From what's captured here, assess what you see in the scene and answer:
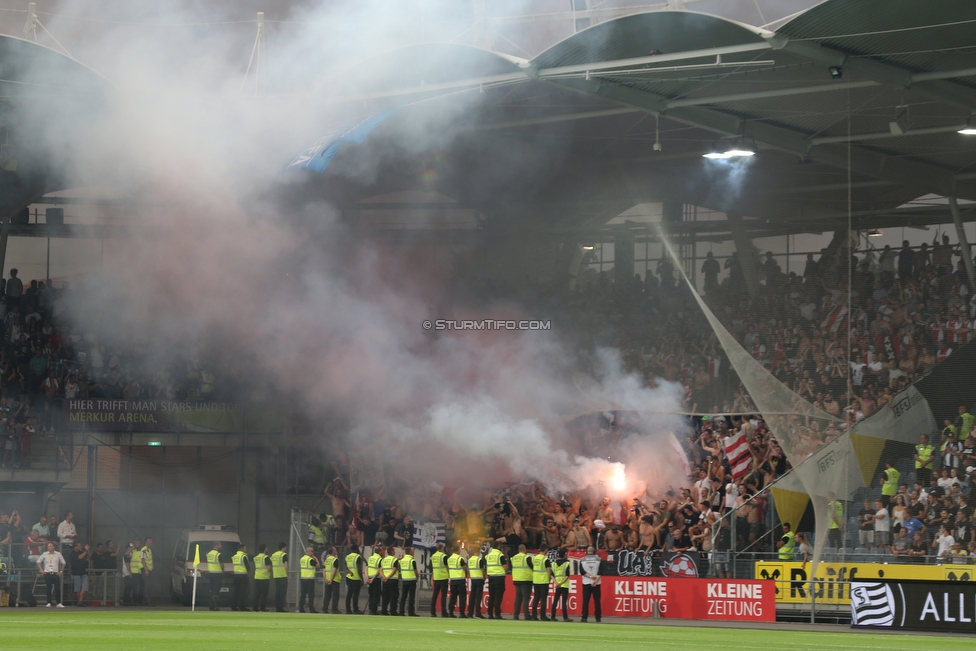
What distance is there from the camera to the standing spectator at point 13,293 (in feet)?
92.9

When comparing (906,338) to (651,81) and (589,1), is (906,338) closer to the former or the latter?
(651,81)

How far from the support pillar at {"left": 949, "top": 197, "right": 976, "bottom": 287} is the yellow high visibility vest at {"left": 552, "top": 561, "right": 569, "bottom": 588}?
8.90m

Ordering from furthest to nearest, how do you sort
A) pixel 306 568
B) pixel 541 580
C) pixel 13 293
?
pixel 13 293 → pixel 306 568 → pixel 541 580

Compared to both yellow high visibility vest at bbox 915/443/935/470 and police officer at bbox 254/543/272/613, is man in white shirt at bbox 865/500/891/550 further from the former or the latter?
police officer at bbox 254/543/272/613

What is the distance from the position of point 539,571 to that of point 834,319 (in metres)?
6.74

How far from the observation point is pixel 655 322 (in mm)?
25188

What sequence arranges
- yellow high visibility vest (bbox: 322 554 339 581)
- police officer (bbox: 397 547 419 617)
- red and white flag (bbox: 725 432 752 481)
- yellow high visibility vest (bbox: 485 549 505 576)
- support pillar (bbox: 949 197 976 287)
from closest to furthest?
yellow high visibility vest (bbox: 485 549 505 576) < police officer (bbox: 397 547 419 617) < yellow high visibility vest (bbox: 322 554 339 581) < red and white flag (bbox: 725 432 752 481) < support pillar (bbox: 949 197 976 287)

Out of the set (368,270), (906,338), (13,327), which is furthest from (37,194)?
(906,338)

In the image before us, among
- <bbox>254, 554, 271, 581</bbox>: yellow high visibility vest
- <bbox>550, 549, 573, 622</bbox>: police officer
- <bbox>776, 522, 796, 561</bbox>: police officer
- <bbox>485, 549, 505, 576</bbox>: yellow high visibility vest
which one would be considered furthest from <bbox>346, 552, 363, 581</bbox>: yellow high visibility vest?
<bbox>776, 522, 796, 561</bbox>: police officer

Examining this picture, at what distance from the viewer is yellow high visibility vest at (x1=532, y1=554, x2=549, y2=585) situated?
19047mm

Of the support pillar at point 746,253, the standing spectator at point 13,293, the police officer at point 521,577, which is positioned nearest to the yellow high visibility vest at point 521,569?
the police officer at point 521,577

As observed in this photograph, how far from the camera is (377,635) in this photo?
14281 millimetres

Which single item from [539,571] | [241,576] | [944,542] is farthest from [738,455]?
[241,576]

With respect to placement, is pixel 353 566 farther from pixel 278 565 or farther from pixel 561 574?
pixel 561 574
